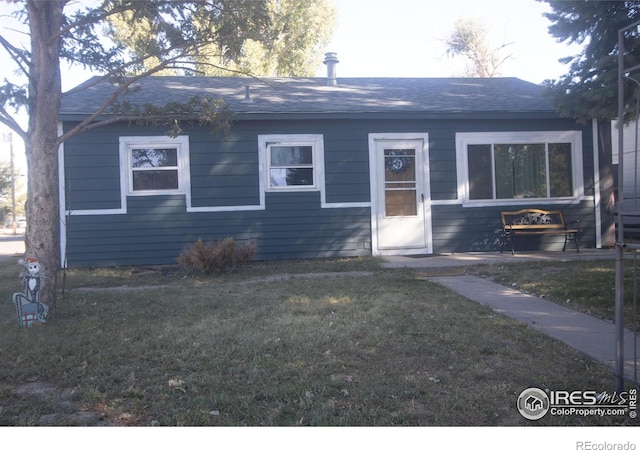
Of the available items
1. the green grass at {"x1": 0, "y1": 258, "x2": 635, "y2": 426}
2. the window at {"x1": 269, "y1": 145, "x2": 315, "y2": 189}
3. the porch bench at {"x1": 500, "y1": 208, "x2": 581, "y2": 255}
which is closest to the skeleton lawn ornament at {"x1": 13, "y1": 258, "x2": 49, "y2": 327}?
the green grass at {"x1": 0, "y1": 258, "x2": 635, "y2": 426}

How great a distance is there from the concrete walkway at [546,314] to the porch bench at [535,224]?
101 cm

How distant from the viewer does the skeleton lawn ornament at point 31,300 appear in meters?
5.72

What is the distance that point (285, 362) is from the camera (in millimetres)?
4395

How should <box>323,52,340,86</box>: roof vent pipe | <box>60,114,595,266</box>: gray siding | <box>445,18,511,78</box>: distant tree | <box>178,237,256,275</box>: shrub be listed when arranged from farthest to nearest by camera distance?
<box>445,18,511,78</box>: distant tree < <box>323,52,340,86</box>: roof vent pipe < <box>60,114,595,266</box>: gray siding < <box>178,237,256,275</box>: shrub

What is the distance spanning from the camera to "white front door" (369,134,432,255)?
37.7 feet

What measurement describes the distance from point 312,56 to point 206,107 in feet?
72.5

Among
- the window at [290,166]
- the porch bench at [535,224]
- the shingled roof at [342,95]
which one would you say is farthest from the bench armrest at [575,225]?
the window at [290,166]

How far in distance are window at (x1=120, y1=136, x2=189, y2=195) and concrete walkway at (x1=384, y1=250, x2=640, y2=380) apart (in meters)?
4.77

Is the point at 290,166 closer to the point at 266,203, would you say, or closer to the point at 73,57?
the point at 266,203

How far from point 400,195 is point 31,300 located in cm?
791

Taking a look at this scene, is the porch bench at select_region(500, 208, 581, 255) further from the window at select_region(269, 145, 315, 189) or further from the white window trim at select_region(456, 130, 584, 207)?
the window at select_region(269, 145, 315, 189)

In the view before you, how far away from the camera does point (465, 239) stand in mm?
11656

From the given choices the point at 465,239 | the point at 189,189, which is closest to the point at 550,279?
the point at 465,239

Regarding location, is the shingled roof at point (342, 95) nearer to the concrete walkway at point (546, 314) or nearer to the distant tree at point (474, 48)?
the concrete walkway at point (546, 314)
